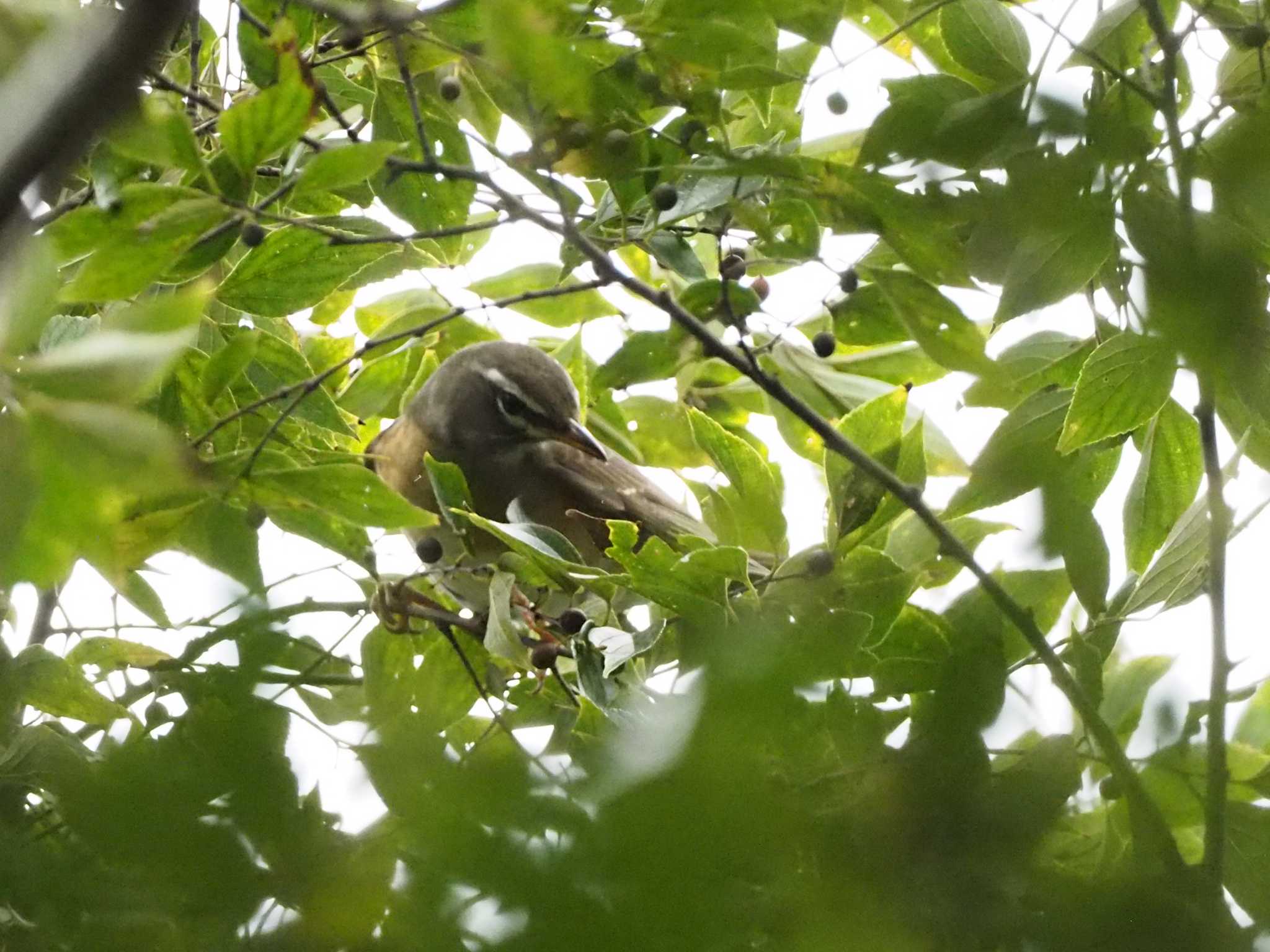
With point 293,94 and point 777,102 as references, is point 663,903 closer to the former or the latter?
point 293,94

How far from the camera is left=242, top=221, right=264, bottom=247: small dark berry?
166 centimetres

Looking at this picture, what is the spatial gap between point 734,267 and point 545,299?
942mm

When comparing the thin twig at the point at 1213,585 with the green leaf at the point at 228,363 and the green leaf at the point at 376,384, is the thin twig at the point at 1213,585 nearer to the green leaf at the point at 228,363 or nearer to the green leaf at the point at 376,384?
the green leaf at the point at 228,363

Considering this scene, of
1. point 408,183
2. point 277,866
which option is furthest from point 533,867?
point 408,183

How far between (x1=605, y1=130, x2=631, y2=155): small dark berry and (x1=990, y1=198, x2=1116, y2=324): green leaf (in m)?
0.48

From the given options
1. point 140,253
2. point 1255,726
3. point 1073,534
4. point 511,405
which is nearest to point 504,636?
point 140,253

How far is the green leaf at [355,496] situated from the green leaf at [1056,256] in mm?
592

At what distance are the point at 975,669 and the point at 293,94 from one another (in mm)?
852

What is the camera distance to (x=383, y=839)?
0.62m

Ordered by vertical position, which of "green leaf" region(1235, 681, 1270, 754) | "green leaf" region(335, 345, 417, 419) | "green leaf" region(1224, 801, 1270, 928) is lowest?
"green leaf" region(1224, 801, 1270, 928)

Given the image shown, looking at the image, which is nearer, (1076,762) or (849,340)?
(1076,762)

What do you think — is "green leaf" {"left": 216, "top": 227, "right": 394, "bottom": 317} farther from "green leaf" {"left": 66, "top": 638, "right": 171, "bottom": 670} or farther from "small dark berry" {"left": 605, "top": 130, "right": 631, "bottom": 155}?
"green leaf" {"left": 66, "top": 638, "right": 171, "bottom": 670}

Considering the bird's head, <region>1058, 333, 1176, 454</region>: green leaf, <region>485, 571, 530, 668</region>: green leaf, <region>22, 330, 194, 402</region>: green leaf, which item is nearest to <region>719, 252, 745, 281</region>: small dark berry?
<region>1058, 333, 1176, 454</region>: green leaf

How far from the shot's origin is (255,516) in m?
1.53
